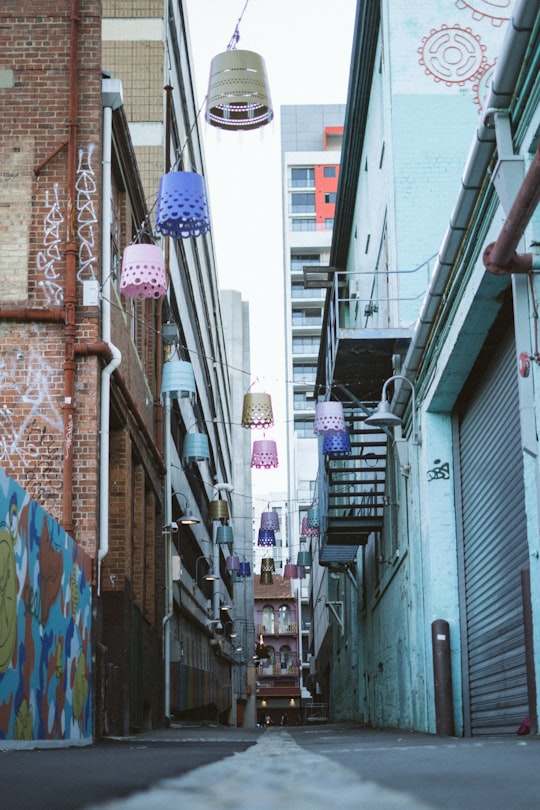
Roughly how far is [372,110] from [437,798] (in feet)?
67.1

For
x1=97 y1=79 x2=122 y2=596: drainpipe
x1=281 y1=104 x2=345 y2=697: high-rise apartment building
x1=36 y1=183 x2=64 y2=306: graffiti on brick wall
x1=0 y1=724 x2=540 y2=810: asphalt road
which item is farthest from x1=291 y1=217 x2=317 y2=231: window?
x1=0 y1=724 x2=540 y2=810: asphalt road

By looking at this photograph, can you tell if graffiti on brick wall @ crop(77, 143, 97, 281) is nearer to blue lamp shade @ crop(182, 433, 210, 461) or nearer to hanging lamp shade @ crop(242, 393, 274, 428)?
hanging lamp shade @ crop(242, 393, 274, 428)

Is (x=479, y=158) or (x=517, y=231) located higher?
(x=479, y=158)

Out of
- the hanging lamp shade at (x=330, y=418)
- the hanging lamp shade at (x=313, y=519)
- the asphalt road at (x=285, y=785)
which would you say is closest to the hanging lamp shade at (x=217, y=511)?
the hanging lamp shade at (x=313, y=519)

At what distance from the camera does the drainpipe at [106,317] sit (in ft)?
43.5

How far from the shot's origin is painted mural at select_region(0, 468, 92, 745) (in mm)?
8297

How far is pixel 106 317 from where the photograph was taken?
14.0 m

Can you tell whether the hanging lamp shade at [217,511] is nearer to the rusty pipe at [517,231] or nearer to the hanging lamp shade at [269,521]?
the hanging lamp shade at [269,521]

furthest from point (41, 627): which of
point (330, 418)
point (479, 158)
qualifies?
point (330, 418)

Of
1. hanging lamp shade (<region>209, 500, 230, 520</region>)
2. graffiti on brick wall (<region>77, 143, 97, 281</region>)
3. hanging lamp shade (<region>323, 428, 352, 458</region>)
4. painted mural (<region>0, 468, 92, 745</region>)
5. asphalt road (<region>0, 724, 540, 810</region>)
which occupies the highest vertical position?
graffiti on brick wall (<region>77, 143, 97, 281</region>)

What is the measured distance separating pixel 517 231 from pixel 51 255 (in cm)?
732

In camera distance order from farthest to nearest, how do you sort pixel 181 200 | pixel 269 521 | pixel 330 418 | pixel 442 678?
pixel 269 521
pixel 330 418
pixel 442 678
pixel 181 200

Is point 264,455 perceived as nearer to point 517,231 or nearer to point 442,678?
point 442,678

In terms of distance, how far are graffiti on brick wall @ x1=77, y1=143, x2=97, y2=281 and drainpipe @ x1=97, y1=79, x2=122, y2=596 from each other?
0.76 ft
